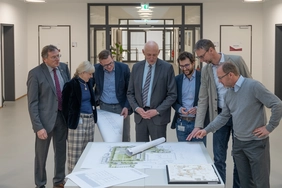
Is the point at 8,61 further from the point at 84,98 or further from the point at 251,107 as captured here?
the point at 251,107

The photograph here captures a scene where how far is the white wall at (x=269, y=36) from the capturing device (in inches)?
486

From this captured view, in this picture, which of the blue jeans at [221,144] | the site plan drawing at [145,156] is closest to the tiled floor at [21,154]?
the blue jeans at [221,144]

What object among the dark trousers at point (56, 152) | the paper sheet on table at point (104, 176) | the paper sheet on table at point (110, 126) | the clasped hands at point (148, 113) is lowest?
the dark trousers at point (56, 152)

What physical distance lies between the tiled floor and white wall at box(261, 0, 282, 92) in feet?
15.2

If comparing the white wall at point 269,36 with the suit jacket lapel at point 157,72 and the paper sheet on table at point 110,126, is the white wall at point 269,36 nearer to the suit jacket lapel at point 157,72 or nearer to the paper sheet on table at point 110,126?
the suit jacket lapel at point 157,72

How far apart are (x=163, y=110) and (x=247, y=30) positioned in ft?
33.4

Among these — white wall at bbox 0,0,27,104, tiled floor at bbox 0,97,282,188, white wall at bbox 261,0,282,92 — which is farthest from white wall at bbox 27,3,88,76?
white wall at bbox 261,0,282,92

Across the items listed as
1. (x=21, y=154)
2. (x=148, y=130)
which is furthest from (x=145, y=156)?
(x=21, y=154)

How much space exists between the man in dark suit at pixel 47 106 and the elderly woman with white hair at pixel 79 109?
18cm

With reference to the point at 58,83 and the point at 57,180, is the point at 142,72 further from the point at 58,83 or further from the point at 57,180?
the point at 57,180

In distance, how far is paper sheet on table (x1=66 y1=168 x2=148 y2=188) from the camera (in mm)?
2697

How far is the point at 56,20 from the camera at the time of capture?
1405cm

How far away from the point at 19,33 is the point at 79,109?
9564mm

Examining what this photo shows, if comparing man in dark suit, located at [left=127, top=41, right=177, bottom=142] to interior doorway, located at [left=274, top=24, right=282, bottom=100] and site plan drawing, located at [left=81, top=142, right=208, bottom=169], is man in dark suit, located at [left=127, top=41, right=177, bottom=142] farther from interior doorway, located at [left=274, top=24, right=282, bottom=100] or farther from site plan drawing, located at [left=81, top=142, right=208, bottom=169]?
interior doorway, located at [left=274, top=24, right=282, bottom=100]
